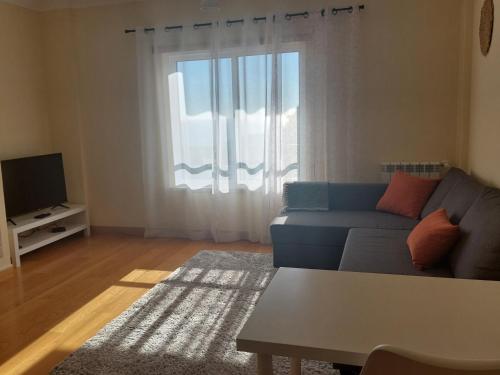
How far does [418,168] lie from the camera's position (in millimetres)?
4352

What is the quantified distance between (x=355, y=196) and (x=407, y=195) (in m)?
0.51

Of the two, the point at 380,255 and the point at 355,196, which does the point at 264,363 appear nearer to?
the point at 380,255

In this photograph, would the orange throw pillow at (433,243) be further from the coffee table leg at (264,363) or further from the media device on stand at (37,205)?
the media device on stand at (37,205)

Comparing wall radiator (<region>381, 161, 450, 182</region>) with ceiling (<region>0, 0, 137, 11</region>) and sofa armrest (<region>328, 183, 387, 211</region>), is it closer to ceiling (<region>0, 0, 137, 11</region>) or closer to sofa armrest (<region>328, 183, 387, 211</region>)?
sofa armrest (<region>328, 183, 387, 211</region>)

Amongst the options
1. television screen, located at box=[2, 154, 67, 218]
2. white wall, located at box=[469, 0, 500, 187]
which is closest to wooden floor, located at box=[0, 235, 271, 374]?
television screen, located at box=[2, 154, 67, 218]

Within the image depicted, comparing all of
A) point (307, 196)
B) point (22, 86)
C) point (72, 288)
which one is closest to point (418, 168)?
point (307, 196)

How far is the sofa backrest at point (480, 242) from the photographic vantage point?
80.9 inches

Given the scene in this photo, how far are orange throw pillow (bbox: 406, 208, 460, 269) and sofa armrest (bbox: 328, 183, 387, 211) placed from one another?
5.00 feet

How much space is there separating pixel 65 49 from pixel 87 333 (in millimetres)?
3642

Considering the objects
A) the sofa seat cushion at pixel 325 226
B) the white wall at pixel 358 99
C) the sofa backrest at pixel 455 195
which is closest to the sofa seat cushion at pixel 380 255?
the sofa seat cushion at pixel 325 226

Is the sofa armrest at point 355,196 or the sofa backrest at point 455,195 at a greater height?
the sofa backrest at point 455,195

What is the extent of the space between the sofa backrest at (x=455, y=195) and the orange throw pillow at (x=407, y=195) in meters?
0.08

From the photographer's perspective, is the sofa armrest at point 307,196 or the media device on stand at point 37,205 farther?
the media device on stand at point 37,205

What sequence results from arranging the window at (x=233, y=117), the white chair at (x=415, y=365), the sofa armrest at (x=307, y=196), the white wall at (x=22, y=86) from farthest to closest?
the white wall at (x=22, y=86) → the window at (x=233, y=117) → the sofa armrest at (x=307, y=196) → the white chair at (x=415, y=365)
